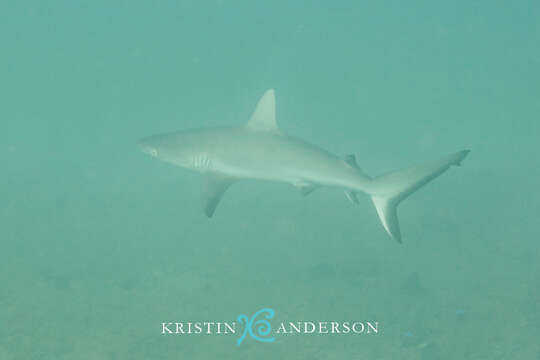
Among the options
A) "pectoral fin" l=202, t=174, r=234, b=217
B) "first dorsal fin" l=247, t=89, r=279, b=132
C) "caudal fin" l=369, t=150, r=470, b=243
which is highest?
"first dorsal fin" l=247, t=89, r=279, b=132

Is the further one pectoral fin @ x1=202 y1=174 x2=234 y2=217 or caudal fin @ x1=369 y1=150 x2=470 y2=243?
pectoral fin @ x1=202 y1=174 x2=234 y2=217

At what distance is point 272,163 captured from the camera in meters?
6.59

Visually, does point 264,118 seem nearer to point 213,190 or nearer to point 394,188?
point 213,190

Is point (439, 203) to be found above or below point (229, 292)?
above

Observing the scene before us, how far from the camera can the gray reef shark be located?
6.15 meters

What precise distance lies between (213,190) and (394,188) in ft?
9.52

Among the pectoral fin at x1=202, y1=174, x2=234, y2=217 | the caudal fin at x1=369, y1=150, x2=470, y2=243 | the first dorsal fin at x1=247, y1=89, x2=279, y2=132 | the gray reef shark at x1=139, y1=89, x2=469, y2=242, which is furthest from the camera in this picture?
the first dorsal fin at x1=247, y1=89, x2=279, y2=132

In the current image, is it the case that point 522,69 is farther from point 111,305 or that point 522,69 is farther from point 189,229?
point 111,305

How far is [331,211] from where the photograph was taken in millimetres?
13547

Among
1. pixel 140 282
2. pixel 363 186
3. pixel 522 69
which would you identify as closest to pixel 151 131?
pixel 140 282

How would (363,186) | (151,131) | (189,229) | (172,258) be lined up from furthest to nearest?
1. (151,131)
2. (189,229)
3. (172,258)
4. (363,186)

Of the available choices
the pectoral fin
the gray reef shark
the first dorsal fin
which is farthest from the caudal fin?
the pectoral fin

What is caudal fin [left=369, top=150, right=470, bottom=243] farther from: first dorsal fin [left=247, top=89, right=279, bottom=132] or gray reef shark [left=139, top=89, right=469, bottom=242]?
first dorsal fin [left=247, top=89, right=279, bottom=132]

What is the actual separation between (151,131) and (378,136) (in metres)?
15.3
